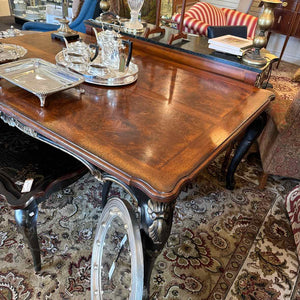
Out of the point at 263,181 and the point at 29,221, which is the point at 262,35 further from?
the point at 29,221

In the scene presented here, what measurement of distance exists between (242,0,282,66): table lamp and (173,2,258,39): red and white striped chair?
1.43 meters

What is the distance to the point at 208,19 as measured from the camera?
10.8 feet

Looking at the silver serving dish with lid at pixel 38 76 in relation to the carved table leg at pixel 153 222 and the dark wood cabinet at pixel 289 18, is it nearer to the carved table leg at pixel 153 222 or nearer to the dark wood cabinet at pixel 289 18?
the carved table leg at pixel 153 222

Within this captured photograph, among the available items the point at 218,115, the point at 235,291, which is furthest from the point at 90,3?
the point at 235,291

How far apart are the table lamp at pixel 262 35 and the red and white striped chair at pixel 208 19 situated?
1435 mm

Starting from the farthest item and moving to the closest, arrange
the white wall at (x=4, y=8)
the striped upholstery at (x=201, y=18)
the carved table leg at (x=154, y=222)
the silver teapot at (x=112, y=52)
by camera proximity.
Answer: the white wall at (x=4, y=8)
the striped upholstery at (x=201, y=18)
the silver teapot at (x=112, y=52)
the carved table leg at (x=154, y=222)

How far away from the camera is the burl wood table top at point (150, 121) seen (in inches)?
32.2

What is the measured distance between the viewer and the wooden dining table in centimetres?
82

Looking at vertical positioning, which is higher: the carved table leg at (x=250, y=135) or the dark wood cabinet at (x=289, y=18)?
the dark wood cabinet at (x=289, y=18)

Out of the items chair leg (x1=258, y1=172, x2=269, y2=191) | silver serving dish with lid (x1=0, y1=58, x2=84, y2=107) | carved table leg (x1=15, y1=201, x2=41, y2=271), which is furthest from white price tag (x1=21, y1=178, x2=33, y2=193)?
chair leg (x1=258, y1=172, x2=269, y2=191)

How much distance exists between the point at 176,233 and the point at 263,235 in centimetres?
48

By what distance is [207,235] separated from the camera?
153 centimetres

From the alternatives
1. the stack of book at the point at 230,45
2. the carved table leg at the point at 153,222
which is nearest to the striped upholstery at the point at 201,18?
the stack of book at the point at 230,45

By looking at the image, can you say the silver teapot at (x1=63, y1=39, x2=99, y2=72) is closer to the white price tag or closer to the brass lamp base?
the white price tag
